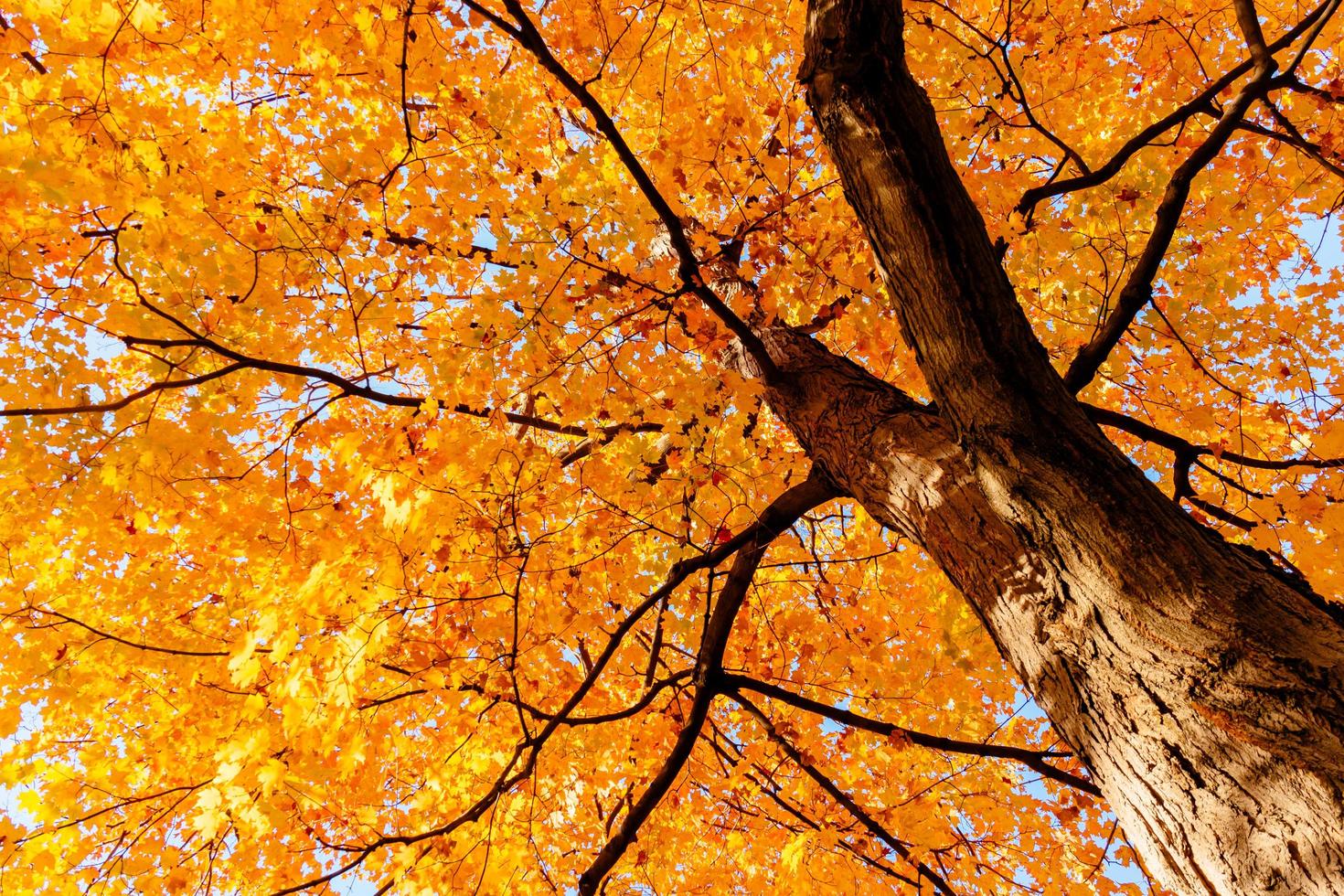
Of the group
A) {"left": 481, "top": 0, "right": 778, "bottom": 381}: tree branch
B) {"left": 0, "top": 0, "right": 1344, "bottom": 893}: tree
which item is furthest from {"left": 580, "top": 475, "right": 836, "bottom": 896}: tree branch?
{"left": 481, "top": 0, "right": 778, "bottom": 381}: tree branch

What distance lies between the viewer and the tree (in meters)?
1.67

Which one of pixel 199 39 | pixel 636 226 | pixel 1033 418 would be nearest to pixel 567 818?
pixel 636 226

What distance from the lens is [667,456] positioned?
3.57 meters

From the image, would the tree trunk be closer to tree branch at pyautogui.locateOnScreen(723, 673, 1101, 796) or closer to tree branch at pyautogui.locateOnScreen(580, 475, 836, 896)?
tree branch at pyautogui.locateOnScreen(580, 475, 836, 896)

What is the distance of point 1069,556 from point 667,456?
88.6 inches

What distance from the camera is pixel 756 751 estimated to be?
15.4 feet

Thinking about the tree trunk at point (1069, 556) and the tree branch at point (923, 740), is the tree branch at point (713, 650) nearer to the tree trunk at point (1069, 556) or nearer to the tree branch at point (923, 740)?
the tree branch at point (923, 740)

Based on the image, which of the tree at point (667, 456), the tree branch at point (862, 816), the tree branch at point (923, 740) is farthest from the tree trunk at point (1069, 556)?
the tree branch at point (862, 816)

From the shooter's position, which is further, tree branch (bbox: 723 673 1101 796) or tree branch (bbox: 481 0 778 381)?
tree branch (bbox: 723 673 1101 796)

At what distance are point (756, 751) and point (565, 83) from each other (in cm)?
428

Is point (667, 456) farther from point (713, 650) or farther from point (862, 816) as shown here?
point (862, 816)

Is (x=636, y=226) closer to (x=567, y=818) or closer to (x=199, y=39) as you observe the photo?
(x=199, y=39)

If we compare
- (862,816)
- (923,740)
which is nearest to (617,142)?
(923,740)

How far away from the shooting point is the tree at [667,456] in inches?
65.8
